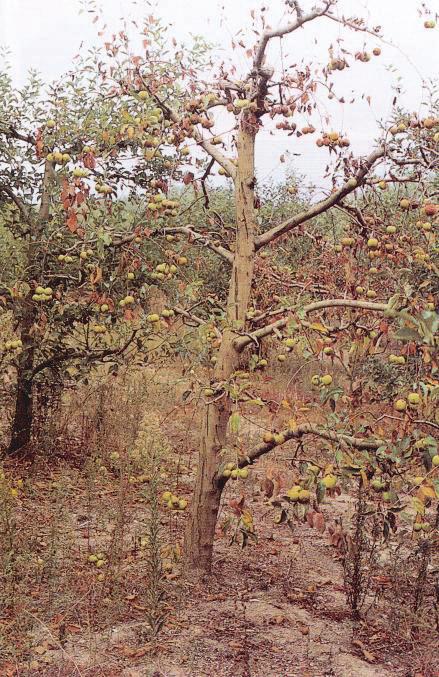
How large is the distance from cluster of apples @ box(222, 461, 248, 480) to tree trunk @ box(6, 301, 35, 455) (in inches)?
123

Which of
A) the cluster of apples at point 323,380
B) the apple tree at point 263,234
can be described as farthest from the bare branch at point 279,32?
the cluster of apples at point 323,380

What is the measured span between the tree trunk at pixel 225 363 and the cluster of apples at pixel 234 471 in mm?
504

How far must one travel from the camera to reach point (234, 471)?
3.80m

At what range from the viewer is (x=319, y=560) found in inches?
211

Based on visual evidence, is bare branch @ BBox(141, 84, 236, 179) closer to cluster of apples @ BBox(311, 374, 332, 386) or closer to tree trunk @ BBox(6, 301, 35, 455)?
cluster of apples @ BBox(311, 374, 332, 386)

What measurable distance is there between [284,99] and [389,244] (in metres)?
1.06

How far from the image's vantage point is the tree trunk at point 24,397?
6.57m

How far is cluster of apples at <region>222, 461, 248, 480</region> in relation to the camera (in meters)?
3.78

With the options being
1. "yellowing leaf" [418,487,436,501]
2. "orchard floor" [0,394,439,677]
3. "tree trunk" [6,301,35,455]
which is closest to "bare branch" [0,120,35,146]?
"tree trunk" [6,301,35,455]

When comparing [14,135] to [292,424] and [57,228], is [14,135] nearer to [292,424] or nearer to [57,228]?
[57,228]

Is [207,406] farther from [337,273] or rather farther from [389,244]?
[337,273]

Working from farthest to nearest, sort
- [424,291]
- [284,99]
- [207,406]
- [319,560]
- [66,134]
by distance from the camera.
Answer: [424,291] < [66,134] < [319,560] < [207,406] < [284,99]

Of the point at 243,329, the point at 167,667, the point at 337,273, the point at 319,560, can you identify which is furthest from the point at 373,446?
the point at 337,273

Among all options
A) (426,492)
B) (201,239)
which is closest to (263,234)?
(201,239)
